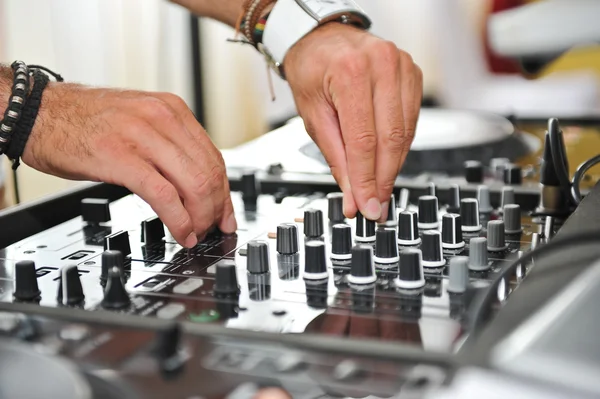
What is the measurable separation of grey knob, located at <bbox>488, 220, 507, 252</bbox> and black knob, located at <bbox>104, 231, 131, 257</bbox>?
1.33 feet

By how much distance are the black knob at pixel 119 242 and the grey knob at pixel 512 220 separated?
444 mm

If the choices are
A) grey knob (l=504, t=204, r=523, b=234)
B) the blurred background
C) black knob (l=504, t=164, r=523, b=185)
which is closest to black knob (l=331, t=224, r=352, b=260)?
grey knob (l=504, t=204, r=523, b=234)

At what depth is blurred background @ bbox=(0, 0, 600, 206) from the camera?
9.27 ft

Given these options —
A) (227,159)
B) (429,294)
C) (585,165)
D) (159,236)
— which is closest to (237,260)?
(159,236)

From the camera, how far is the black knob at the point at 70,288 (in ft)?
2.50

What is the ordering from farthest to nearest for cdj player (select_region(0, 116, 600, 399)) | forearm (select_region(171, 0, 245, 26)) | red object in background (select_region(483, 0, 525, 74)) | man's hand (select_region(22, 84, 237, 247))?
red object in background (select_region(483, 0, 525, 74)), forearm (select_region(171, 0, 245, 26)), man's hand (select_region(22, 84, 237, 247)), cdj player (select_region(0, 116, 600, 399))

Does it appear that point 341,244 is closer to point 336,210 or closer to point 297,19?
point 336,210

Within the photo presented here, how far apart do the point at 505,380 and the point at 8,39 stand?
2505 mm

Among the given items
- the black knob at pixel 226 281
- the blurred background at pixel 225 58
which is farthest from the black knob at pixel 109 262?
the blurred background at pixel 225 58

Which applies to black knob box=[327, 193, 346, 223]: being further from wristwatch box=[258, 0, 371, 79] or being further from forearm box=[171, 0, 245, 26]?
forearm box=[171, 0, 245, 26]

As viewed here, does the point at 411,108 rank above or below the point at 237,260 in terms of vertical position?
above

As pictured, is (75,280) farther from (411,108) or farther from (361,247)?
(411,108)

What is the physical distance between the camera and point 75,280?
0.77 meters

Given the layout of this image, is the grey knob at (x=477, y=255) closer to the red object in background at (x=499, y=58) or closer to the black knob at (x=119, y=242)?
the black knob at (x=119, y=242)
